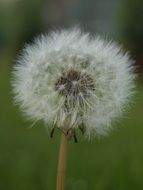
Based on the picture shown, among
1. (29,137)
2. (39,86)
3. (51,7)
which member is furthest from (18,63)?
(51,7)

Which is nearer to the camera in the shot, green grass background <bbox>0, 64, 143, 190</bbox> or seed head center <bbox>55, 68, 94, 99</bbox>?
seed head center <bbox>55, 68, 94, 99</bbox>

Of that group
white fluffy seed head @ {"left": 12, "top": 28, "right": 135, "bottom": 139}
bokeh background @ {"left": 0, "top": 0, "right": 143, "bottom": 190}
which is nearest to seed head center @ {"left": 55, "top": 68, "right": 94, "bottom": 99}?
white fluffy seed head @ {"left": 12, "top": 28, "right": 135, "bottom": 139}

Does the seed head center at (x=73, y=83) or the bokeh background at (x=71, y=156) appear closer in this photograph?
the seed head center at (x=73, y=83)

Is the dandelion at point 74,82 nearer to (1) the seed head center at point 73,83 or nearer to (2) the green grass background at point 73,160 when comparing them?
(1) the seed head center at point 73,83

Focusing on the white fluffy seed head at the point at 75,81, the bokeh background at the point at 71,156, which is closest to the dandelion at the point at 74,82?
the white fluffy seed head at the point at 75,81

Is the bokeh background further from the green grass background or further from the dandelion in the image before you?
the dandelion

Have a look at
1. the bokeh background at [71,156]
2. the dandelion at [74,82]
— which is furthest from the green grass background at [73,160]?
the dandelion at [74,82]

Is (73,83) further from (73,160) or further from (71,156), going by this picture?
(71,156)
